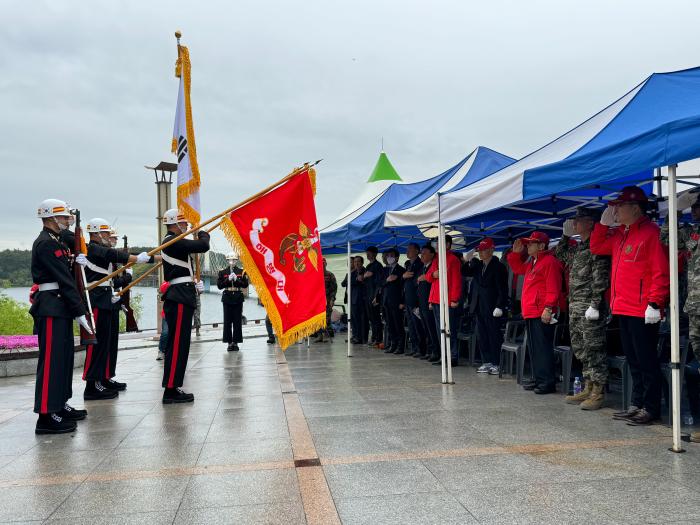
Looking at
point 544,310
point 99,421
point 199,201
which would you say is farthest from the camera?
point 199,201

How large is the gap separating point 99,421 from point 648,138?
552 cm

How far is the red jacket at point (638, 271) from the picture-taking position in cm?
489

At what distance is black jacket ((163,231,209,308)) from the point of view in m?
6.56

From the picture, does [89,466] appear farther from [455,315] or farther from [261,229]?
[455,315]

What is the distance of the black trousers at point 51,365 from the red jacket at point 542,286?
475 centimetres

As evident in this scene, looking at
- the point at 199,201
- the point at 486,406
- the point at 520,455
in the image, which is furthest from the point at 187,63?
the point at 520,455

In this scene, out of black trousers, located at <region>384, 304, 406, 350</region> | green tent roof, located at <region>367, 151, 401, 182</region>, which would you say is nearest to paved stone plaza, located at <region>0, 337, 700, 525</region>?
black trousers, located at <region>384, 304, 406, 350</region>

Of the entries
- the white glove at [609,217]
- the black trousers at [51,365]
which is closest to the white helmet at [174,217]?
the black trousers at [51,365]

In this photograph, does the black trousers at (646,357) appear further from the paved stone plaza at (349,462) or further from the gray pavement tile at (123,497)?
the gray pavement tile at (123,497)

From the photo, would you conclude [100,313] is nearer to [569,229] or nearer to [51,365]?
[51,365]

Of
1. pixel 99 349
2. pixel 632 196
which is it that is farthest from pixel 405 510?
pixel 99 349

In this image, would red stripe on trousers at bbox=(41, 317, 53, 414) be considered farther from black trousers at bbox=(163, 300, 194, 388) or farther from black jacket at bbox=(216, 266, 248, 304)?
black jacket at bbox=(216, 266, 248, 304)

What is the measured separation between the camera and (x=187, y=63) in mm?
7406

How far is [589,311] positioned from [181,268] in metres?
4.29
